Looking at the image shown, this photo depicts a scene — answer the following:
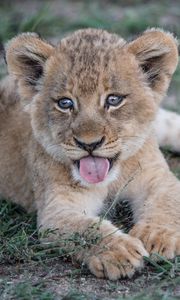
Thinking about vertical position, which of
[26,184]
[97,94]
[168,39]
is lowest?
[26,184]

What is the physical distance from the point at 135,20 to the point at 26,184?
324cm

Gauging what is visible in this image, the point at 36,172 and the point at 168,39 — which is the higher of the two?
the point at 168,39

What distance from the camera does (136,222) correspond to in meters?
4.53

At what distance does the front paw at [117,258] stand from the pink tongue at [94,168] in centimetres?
37

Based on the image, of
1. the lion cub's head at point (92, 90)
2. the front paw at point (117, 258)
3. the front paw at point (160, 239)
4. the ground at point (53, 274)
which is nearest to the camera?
the ground at point (53, 274)

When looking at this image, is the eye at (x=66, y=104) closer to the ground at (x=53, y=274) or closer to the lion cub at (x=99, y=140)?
the lion cub at (x=99, y=140)

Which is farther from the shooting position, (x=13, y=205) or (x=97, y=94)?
(x=13, y=205)

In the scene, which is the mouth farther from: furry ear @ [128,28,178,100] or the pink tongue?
furry ear @ [128,28,178,100]

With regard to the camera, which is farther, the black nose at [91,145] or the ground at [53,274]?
the black nose at [91,145]

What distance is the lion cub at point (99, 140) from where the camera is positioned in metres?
4.11

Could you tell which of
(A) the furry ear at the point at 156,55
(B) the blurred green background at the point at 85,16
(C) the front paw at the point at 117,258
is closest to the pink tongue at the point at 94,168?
(C) the front paw at the point at 117,258

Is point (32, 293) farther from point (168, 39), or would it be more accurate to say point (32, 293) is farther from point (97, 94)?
point (168, 39)

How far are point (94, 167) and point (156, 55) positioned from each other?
68 centimetres

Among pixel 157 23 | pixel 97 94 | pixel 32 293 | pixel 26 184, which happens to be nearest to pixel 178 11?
pixel 157 23
